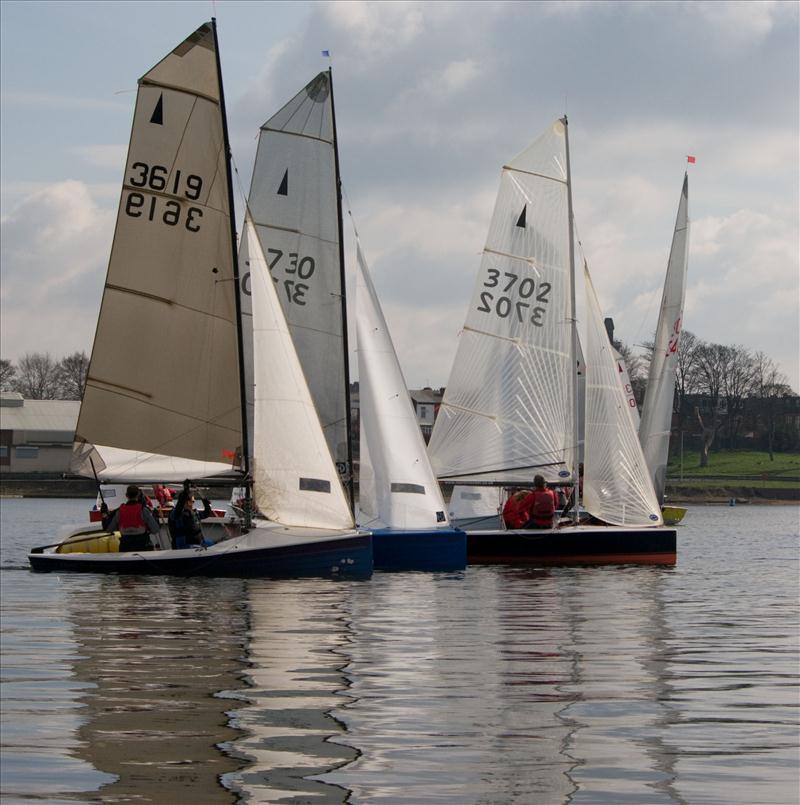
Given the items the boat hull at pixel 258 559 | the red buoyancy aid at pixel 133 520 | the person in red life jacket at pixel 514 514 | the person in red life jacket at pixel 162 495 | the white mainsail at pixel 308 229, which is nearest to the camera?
the boat hull at pixel 258 559

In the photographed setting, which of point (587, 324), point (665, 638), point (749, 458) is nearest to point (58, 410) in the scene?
point (749, 458)

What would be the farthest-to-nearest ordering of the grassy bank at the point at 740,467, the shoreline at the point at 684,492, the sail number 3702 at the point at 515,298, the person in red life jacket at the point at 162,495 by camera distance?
1. the grassy bank at the point at 740,467
2. the shoreline at the point at 684,492
3. the sail number 3702 at the point at 515,298
4. the person in red life jacket at the point at 162,495

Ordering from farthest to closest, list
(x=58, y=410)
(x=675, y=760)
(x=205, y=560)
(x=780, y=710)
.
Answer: (x=58, y=410)
(x=205, y=560)
(x=780, y=710)
(x=675, y=760)

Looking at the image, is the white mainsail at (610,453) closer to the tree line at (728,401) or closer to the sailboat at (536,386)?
the sailboat at (536,386)

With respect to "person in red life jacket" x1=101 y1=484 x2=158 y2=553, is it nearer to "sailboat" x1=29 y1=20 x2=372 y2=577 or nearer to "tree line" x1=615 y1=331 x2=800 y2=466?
"sailboat" x1=29 y1=20 x2=372 y2=577

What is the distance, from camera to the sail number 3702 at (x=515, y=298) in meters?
33.8

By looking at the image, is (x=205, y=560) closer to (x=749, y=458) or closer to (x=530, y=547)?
(x=530, y=547)

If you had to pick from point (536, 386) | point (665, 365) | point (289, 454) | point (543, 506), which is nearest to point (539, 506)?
point (543, 506)

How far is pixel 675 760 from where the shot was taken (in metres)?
10.2

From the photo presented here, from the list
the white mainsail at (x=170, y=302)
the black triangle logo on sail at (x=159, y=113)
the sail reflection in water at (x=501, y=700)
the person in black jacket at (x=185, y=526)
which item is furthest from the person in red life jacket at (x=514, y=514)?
the black triangle logo on sail at (x=159, y=113)

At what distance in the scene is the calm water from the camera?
31.0 feet

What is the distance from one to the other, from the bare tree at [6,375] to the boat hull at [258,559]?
14705cm

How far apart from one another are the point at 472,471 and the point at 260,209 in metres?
6.81

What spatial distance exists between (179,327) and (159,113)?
3538 millimetres
